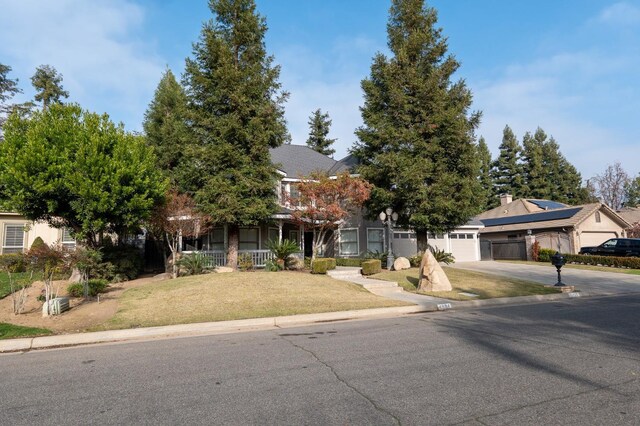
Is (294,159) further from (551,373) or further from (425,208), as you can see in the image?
(551,373)

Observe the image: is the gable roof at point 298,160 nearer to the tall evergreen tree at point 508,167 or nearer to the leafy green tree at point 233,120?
the leafy green tree at point 233,120

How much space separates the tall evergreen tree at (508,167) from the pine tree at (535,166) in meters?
1.07

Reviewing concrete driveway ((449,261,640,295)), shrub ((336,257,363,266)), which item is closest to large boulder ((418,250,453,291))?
concrete driveway ((449,261,640,295))

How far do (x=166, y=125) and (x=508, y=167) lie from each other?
58.4 m

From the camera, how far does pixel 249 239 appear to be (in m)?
23.4

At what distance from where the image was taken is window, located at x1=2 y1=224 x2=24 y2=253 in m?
Answer: 24.5

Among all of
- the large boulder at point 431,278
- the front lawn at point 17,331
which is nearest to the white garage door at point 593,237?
the large boulder at point 431,278

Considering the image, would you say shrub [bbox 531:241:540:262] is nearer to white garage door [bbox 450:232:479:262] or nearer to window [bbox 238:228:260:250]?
white garage door [bbox 450:232:479:262]

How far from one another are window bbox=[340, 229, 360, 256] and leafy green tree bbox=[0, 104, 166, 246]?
14.4 m

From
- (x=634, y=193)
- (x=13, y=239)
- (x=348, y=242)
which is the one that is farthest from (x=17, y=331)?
(x=634, y=193)

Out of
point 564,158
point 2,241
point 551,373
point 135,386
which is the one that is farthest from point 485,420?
point 564,158

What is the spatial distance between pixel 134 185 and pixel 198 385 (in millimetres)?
12879

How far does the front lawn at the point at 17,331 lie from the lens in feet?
26.8

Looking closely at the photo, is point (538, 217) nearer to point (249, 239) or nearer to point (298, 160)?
point (298, 160)
